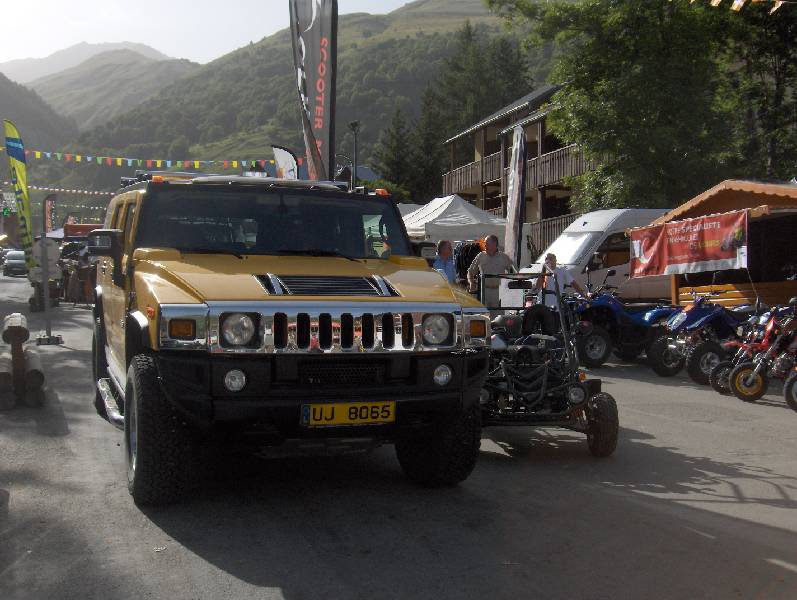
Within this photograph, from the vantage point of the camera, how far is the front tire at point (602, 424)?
287 inches

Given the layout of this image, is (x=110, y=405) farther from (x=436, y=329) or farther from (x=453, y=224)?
(x=453, y=224)

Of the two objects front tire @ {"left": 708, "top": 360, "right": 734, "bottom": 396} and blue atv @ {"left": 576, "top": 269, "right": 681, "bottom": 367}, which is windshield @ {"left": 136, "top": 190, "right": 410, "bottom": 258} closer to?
front tire @ {"left": 708, "top": 360, "right": 734, "bottom": 396}

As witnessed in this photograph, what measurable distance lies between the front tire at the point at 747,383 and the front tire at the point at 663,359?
2612mm

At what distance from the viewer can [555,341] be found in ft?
25.4

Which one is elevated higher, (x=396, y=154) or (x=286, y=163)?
(x=396, y=154)

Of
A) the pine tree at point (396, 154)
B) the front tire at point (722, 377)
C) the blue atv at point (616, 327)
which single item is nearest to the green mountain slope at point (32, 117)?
the pine tree at point (396, 154)

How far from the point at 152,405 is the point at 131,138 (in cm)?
13580

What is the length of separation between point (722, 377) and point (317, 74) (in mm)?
9056

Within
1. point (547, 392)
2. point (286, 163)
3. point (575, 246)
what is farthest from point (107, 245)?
point (286, 163)

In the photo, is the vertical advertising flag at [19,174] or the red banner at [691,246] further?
the vertical advertising flag at [19,174]

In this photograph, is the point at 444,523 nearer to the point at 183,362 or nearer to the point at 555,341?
the point at 183,362

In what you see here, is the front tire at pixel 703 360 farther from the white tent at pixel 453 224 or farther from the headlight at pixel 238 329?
the white tent at pixel 453 224

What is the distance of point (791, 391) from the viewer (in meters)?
10.0

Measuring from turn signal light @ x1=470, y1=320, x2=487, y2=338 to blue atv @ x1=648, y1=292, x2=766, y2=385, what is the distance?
7489mm
